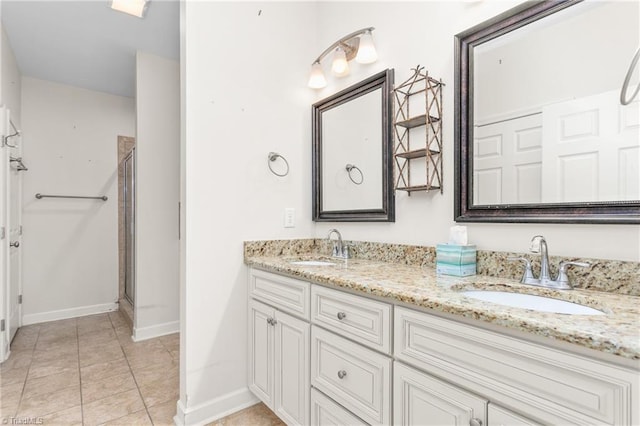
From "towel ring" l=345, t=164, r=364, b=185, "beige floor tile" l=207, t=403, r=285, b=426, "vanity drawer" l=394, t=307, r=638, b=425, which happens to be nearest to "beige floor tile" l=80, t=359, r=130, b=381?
"beige floor tile" l=207, t=403, r=285, b=426

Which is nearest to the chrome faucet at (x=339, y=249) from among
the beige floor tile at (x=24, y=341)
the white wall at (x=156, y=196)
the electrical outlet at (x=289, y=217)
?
the electrical outlet at (x=289, y=217)

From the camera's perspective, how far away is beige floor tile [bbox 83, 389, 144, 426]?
1766 mm

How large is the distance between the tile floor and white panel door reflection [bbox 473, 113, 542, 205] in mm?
1921

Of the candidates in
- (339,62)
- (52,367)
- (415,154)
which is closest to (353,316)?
(415,154)

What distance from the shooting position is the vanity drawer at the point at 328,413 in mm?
1247

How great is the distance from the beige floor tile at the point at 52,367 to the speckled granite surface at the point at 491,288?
1600mm

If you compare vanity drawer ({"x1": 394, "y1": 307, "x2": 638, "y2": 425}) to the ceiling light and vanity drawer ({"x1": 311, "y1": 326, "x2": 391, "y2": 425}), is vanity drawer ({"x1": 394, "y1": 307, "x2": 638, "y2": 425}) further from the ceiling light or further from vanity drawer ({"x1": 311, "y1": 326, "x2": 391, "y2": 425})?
the ceiling light

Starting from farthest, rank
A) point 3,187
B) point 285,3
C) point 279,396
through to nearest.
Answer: point 3,187
point 285,3
point 279,396

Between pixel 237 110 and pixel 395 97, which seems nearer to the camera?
pixel 395 97

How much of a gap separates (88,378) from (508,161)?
2696mm

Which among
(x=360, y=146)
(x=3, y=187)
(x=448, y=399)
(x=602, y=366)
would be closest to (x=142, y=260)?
(x=3, y=187)

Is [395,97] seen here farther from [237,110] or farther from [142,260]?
[142,260]

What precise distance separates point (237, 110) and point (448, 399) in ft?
5.43

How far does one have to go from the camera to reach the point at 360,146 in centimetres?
196
